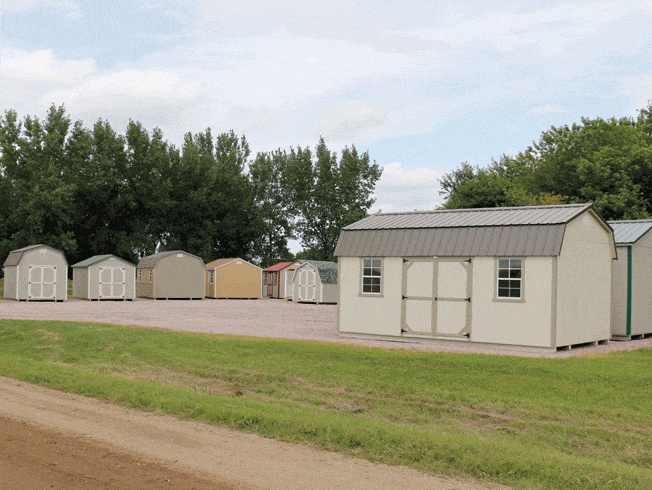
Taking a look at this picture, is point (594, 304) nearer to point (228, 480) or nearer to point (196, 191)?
point (228, 480)

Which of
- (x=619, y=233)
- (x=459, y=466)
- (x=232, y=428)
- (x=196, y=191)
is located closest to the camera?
(x=459, y=466)

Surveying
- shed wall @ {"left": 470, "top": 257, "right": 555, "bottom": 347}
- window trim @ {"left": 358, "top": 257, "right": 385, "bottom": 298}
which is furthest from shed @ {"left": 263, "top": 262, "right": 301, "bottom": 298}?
shed wall @ {"left": 470, "top": 257, "right": 555, "bottom": 347}

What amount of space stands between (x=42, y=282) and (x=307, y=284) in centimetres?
1624

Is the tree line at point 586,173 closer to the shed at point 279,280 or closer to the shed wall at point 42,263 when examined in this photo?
the shed at point 279,280

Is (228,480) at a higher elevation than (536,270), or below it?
below

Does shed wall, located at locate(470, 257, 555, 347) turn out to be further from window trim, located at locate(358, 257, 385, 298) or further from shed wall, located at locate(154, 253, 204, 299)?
shed wall, located at locate(154, 253, 204, 299)

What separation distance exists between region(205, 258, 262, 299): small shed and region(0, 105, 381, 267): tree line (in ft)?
30.8

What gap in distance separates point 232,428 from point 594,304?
47.3 feet

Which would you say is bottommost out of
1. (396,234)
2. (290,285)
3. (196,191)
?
(290,285)

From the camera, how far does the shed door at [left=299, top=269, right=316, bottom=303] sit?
44897 millimetres

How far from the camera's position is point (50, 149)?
172 feet

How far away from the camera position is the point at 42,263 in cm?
3897

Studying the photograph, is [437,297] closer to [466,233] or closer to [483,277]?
[483,277]

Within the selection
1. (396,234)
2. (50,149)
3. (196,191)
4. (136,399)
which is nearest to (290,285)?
(196,191)
